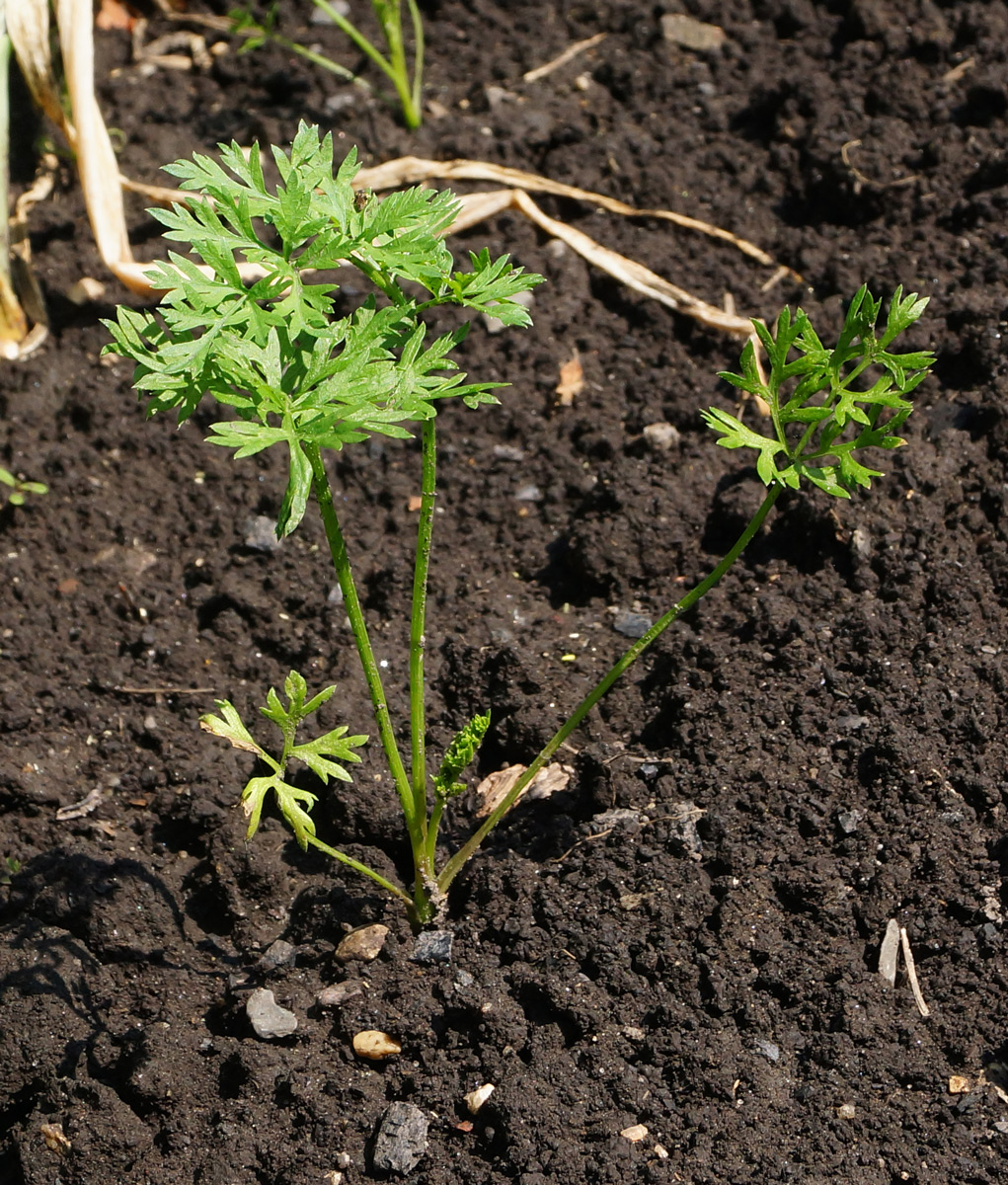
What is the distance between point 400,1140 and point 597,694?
89cm

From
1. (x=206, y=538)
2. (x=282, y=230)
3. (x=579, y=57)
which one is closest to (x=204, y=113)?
(x=579, y=57)

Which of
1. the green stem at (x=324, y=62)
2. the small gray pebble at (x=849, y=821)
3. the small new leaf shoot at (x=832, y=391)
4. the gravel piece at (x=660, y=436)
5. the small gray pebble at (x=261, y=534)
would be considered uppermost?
the small new leaf shoot at (x=832, y=391)

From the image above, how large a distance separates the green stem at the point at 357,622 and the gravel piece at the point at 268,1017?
0.41 m

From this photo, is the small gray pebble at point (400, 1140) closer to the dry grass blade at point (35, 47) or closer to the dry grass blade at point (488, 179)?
the dry grass blade at point (488, 179)

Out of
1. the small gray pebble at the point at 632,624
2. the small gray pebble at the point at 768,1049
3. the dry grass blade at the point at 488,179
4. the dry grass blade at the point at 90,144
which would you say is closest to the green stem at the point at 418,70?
the dry grass blade at the point at 488,179

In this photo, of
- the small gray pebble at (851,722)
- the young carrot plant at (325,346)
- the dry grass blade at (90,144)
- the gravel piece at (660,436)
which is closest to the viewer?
the young carrot plant at (325,346)

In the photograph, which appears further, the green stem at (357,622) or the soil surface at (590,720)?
the soil surface at (590,720)

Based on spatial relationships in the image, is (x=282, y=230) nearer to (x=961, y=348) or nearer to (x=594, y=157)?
(x=961, y=348)

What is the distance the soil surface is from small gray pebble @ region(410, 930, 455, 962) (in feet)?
0.09

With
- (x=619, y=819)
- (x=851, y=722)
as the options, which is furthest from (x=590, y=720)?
(x=851, y=722)

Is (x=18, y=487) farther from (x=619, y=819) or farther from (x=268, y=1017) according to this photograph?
(x=619, y=819)

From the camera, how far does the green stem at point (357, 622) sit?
198 centimetres

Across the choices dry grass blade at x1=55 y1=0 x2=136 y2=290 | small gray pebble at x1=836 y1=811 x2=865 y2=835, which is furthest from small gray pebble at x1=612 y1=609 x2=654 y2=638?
dry grass blade at x1=55 y1=0 x2=136 y2=290

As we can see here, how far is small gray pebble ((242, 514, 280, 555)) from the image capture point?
3.09 metres
